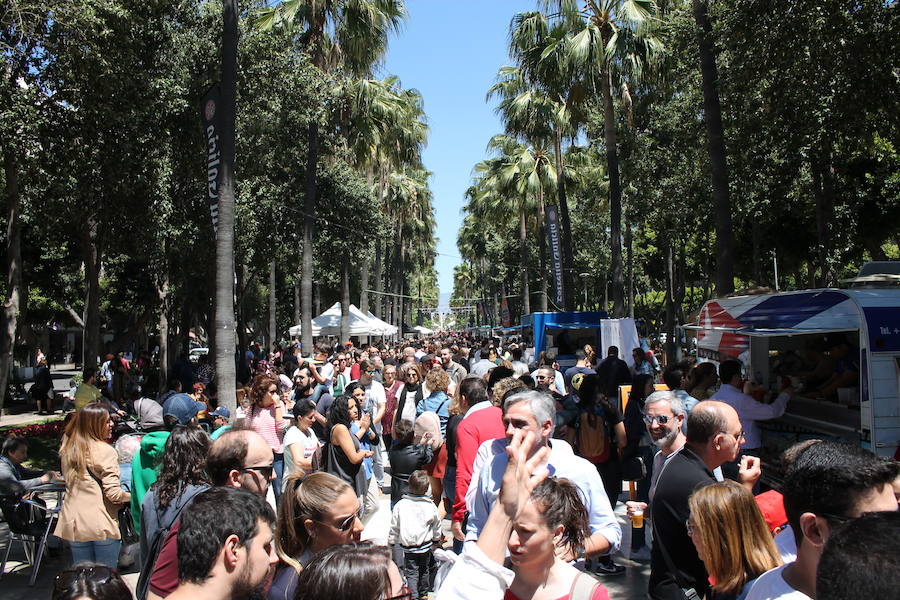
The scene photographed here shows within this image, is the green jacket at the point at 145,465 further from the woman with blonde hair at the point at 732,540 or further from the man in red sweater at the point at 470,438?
the woman with blonde hair at the point at 732,540

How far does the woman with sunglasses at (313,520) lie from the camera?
3203mm

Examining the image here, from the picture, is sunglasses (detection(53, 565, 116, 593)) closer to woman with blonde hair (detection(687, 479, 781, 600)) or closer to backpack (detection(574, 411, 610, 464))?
woman with blonde hair (detection(687, 479, 781, 600))

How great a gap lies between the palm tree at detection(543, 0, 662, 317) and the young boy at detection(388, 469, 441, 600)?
60.1 ft

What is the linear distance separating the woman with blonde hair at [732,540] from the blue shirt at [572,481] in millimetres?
700

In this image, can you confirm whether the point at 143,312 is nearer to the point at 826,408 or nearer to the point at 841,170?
the point at 841,170

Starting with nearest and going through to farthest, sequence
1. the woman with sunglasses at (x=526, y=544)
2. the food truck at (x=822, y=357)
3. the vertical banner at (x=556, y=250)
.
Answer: the woman with sunglasses at (x=526, y=544) < the food truck at (x=822, y=357) < the vertical banner at (x=556, y=250)

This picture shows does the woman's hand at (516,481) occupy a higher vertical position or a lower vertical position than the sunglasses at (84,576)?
higher

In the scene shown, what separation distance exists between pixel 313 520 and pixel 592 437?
180 inches

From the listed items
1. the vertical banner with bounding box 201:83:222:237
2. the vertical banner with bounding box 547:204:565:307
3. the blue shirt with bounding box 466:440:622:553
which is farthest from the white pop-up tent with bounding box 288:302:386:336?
the blue shirt with bounding box 466:440:622:553

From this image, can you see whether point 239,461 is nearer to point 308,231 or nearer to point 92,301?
point 92,301

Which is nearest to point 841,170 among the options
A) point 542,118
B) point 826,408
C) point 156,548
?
point 542,118

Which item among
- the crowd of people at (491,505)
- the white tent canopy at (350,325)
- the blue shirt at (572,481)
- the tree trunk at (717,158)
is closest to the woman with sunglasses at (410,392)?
the crowd of people at (491,505)

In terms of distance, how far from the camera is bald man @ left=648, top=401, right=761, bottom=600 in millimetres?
3487

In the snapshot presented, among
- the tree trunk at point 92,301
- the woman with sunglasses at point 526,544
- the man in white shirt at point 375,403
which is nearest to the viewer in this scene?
the woman with sunglasses at point 526,544
